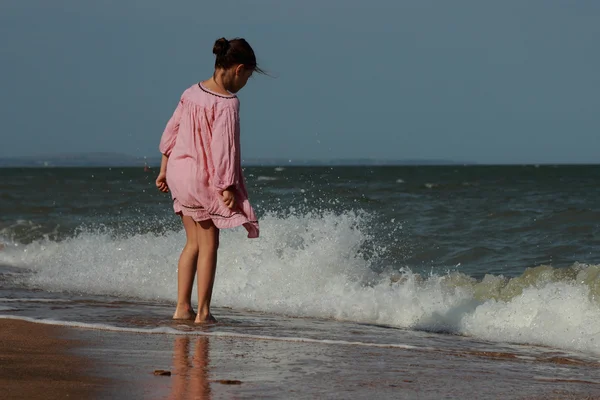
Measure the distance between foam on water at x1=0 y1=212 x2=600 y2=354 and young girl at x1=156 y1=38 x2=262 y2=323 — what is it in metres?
1.60

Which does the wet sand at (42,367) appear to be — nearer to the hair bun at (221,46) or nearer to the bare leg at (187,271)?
the bare leg at (187,271)

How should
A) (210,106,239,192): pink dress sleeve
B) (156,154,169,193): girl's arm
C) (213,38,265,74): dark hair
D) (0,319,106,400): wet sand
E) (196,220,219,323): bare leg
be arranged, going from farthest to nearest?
(156,154,169,193): girl's arm → (196,220,219,323): bare leg → (213,38,265,74): dark hair → (210,106,239,192): pink dress sleeve → (0,319,106,400): wet sand

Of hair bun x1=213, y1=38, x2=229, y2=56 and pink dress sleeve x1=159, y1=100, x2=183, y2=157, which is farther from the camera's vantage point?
pink dress sleeve x1=159, y1=100, x2=183, y2=157

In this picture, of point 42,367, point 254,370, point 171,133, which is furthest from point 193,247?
point 42,367

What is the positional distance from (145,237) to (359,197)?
13317 millimetres

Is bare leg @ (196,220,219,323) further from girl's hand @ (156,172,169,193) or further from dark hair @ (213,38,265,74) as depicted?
dark hair @ (213,38,265,74)

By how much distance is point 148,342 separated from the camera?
4586 mm

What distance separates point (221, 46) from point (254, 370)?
206 centimetres

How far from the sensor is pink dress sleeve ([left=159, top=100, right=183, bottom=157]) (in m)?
5.37

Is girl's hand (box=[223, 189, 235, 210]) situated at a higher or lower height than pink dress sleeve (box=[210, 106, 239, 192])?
lower

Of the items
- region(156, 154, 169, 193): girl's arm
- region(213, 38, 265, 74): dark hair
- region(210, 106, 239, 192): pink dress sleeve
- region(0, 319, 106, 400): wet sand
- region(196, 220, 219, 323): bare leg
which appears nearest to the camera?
region(0, 319, 106, 400): wet sand

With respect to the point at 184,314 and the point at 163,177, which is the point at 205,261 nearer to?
the point at 184,314

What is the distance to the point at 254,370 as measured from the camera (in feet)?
12.8

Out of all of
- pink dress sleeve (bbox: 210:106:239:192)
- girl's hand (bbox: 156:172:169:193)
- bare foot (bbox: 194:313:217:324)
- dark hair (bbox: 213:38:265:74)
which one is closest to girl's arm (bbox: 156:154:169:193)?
girl's hand (bbox: 156:172:169:193)
